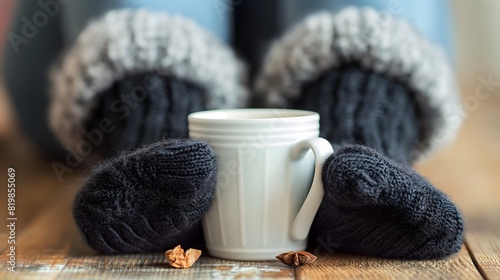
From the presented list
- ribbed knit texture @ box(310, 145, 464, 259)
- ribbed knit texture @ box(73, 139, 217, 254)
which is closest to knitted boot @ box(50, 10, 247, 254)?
ribbed knit texture @ box(73, 139, 217, 254)

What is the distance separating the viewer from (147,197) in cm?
59

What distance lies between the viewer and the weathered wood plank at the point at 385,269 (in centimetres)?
57

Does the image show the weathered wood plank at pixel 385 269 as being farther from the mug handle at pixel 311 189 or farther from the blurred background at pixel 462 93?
the blurred background at pixel 462 93

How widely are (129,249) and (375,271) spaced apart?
8.9 inches

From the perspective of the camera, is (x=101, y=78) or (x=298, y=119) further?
(x=101, y=78)

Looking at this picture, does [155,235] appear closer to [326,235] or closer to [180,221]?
[180,221]

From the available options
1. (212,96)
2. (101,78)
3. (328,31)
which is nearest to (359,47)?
(328,31)

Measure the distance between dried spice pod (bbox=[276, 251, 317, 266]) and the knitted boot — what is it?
0.28 feet

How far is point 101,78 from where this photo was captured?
2.46 feet

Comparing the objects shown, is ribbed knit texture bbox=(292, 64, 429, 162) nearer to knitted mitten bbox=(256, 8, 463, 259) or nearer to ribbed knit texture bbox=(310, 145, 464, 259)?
knitted mitten bbox=(256, 8, 463, 259)

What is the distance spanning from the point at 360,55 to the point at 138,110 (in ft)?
0.84

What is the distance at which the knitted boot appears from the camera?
0.58 metres

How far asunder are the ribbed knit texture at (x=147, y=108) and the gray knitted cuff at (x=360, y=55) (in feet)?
0.39

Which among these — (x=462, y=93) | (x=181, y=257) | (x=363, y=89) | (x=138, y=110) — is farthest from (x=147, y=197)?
(x=462, y=93)
